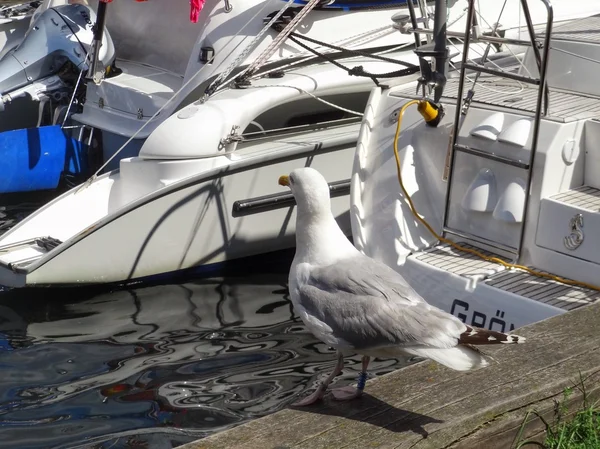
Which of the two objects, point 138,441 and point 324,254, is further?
point 138,441

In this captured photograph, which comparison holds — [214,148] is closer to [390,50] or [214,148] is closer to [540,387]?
[390,50]

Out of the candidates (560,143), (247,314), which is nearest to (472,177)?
(560,143)

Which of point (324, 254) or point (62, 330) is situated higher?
point (324, 254)

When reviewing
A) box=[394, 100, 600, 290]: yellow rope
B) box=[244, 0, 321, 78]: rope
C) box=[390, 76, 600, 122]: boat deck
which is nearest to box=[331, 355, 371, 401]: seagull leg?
box=[394, 100, 600, 290]: yellow rope

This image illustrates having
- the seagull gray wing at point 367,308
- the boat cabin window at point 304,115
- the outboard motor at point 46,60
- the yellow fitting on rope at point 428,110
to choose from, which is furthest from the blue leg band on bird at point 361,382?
the outboard motor at point 46,60

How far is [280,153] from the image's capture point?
666 centimetres

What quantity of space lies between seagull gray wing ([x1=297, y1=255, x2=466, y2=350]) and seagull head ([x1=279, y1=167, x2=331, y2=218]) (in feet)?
0.65

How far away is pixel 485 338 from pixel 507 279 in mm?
2162

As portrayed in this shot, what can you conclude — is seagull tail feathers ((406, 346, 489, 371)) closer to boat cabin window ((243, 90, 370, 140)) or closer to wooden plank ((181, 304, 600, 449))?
wooden plank ((181, 304, 600, 449))

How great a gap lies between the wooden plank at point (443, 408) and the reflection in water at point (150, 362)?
2014 millimetres

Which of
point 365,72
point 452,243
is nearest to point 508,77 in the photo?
point 452,243

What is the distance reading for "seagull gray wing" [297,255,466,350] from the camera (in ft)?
9.48

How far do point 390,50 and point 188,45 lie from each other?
1.73 metres

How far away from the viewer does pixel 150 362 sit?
5.43 meters
